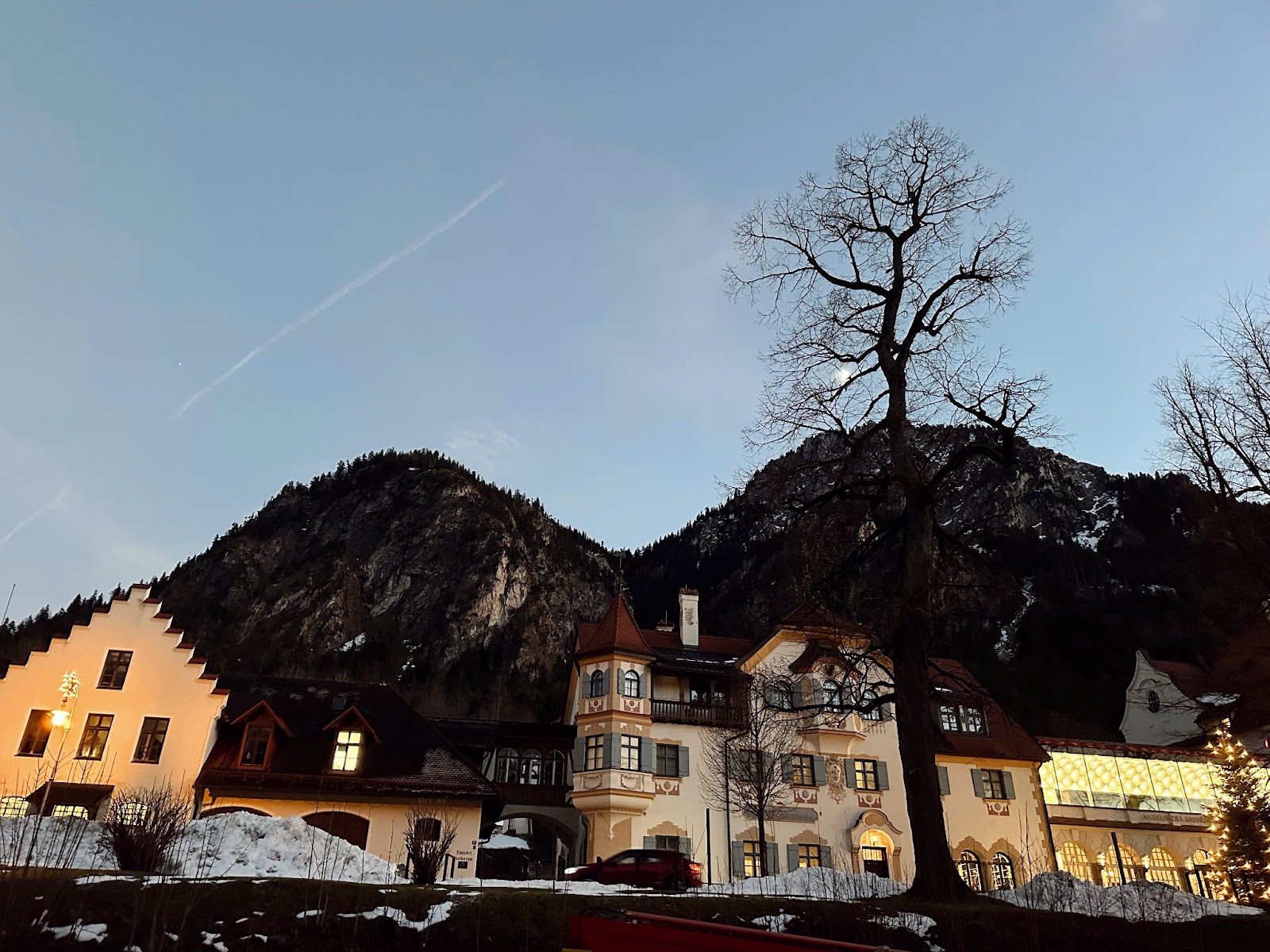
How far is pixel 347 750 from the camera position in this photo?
31297 mm

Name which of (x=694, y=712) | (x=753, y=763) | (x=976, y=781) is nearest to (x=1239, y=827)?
(x=976, y=781)

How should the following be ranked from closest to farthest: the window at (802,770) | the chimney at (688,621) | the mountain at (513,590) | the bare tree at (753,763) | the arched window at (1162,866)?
the bare tree at (753,763)
the window at (802,770)
the arched window at (1162,866)
the chimney at (688,621)
the mountain at (513,590)

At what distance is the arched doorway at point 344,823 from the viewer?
29016mm

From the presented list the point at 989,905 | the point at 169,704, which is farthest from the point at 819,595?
the point at 169,704

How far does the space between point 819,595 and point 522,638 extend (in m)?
114

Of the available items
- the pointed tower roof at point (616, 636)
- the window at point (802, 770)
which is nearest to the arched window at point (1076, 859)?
the window at point (802, 770)

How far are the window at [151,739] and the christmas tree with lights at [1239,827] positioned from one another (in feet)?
125

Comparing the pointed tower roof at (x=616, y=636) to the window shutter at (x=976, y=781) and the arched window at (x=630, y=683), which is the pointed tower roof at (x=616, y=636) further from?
the window shutter at (x=976, y=781)

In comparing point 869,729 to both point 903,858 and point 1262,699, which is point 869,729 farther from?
point 1262,699

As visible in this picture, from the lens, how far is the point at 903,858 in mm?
34875

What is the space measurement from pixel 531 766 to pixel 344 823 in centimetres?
1178

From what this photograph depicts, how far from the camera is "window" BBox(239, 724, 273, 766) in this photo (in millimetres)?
30312

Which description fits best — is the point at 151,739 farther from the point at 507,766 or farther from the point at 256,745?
the point at 507,766

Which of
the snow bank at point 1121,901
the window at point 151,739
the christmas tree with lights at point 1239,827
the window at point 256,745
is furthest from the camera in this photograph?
the window at point 256,745
